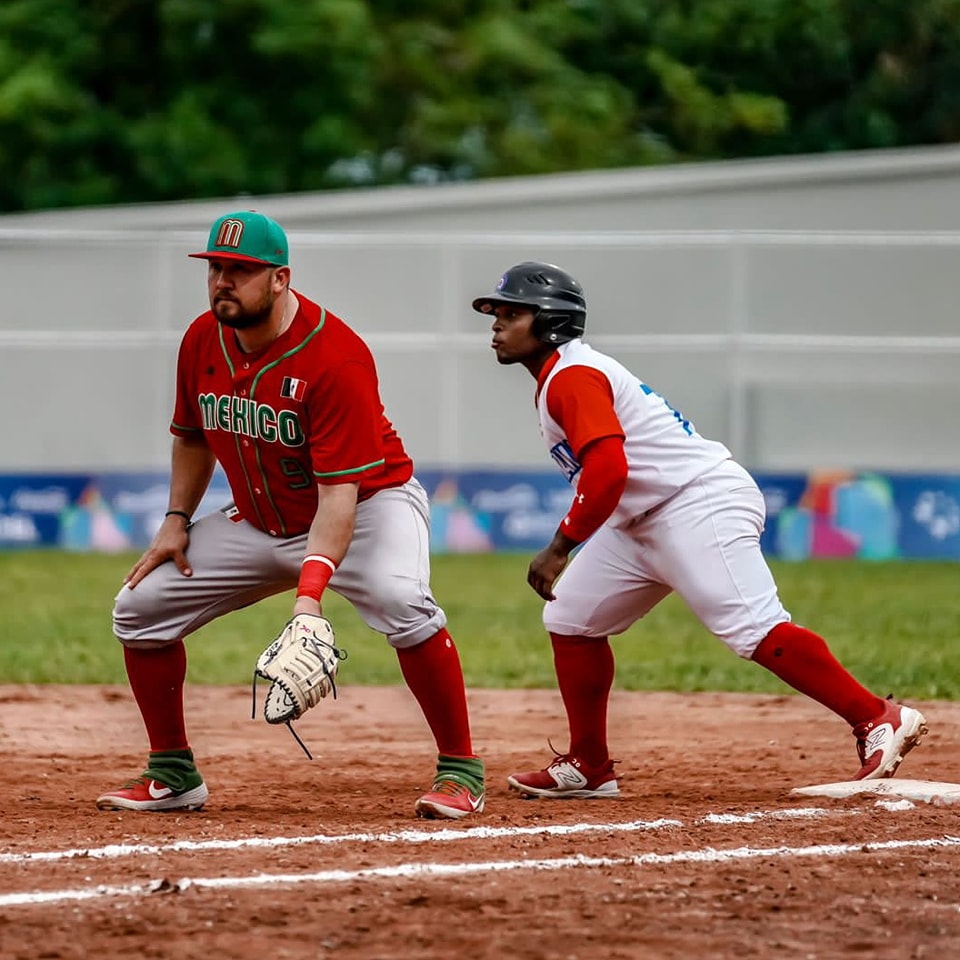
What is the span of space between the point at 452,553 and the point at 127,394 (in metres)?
3.31

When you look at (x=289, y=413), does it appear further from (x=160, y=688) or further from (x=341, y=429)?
(x=160, y=688)

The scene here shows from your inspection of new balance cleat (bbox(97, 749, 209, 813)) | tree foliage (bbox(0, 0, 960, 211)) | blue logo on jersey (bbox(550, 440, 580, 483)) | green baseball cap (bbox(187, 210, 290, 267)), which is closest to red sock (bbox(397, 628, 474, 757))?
blue logo on jersey (bbox(550, 440, 580, 483))

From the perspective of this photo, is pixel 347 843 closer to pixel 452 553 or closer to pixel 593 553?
pixel 593 553

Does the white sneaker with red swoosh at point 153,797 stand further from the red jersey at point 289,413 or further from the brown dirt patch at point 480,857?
the red jersey at point 289,413

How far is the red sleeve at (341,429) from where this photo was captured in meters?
5.54

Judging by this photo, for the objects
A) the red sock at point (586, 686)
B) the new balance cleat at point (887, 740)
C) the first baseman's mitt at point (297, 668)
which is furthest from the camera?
the red sock at point (586, 686)

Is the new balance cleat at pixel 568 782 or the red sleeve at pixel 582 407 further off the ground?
the red sleeve at pixel 582 407

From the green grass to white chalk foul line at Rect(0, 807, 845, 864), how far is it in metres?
3.53

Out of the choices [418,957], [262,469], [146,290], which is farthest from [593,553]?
[146,290]

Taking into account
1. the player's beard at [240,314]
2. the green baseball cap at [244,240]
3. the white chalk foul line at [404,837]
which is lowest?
the white chalk foul line at [404,837]

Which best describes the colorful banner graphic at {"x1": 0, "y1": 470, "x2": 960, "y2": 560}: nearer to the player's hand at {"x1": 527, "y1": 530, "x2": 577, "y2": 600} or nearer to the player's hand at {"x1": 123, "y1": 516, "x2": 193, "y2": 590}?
the player's hand at {"x1": 123, "y1": 516, "x2": 193, "y2": 590}

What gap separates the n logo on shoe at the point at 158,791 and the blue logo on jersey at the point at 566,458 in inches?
64.1

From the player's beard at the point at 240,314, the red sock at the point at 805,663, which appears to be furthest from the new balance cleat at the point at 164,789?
the red sock at the point at 805,663

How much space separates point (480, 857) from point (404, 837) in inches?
14.2
